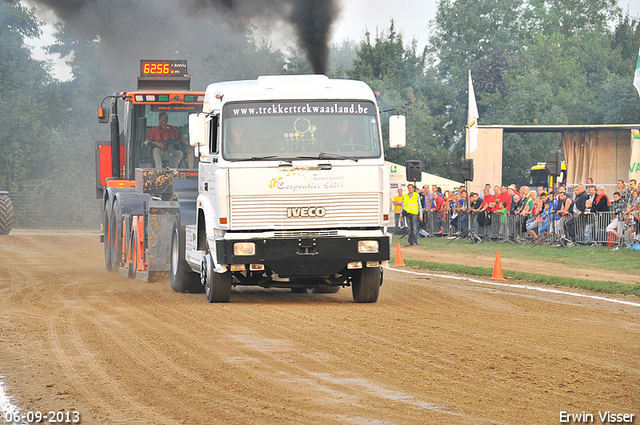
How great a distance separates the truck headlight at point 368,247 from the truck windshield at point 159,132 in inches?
283

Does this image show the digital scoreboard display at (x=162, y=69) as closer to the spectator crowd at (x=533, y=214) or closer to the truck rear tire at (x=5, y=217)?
the spectator crowd at (x=533, y=214)

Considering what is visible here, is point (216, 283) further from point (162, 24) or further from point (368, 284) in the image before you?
point (162, 24)

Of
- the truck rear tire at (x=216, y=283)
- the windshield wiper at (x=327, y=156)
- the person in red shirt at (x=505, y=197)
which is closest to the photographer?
the windshield wiper at (x=327, y=156)

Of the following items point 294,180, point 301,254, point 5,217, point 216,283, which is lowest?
point 5,217

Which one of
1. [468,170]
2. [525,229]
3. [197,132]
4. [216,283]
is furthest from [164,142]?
[525,229]

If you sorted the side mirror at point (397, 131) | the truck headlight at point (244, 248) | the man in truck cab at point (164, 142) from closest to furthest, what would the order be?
the truck headlight at point (244, 248), the side mirror at point (397, 131), the man in truck cab at point (164, 142)

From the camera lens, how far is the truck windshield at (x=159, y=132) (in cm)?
1819

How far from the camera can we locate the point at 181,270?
567 inches

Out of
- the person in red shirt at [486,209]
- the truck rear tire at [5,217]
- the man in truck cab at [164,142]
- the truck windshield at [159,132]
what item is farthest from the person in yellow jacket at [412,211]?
the truck rear tire at [5,217]

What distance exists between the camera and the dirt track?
632 cm

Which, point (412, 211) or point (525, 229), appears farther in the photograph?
point (412, 211)

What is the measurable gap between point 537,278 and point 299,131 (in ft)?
22.0

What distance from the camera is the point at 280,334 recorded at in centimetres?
962

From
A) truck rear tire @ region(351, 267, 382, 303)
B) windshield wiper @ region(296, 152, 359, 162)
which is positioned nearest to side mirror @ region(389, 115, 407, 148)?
windshield wiper @ region(296, 152, 359, 162)
